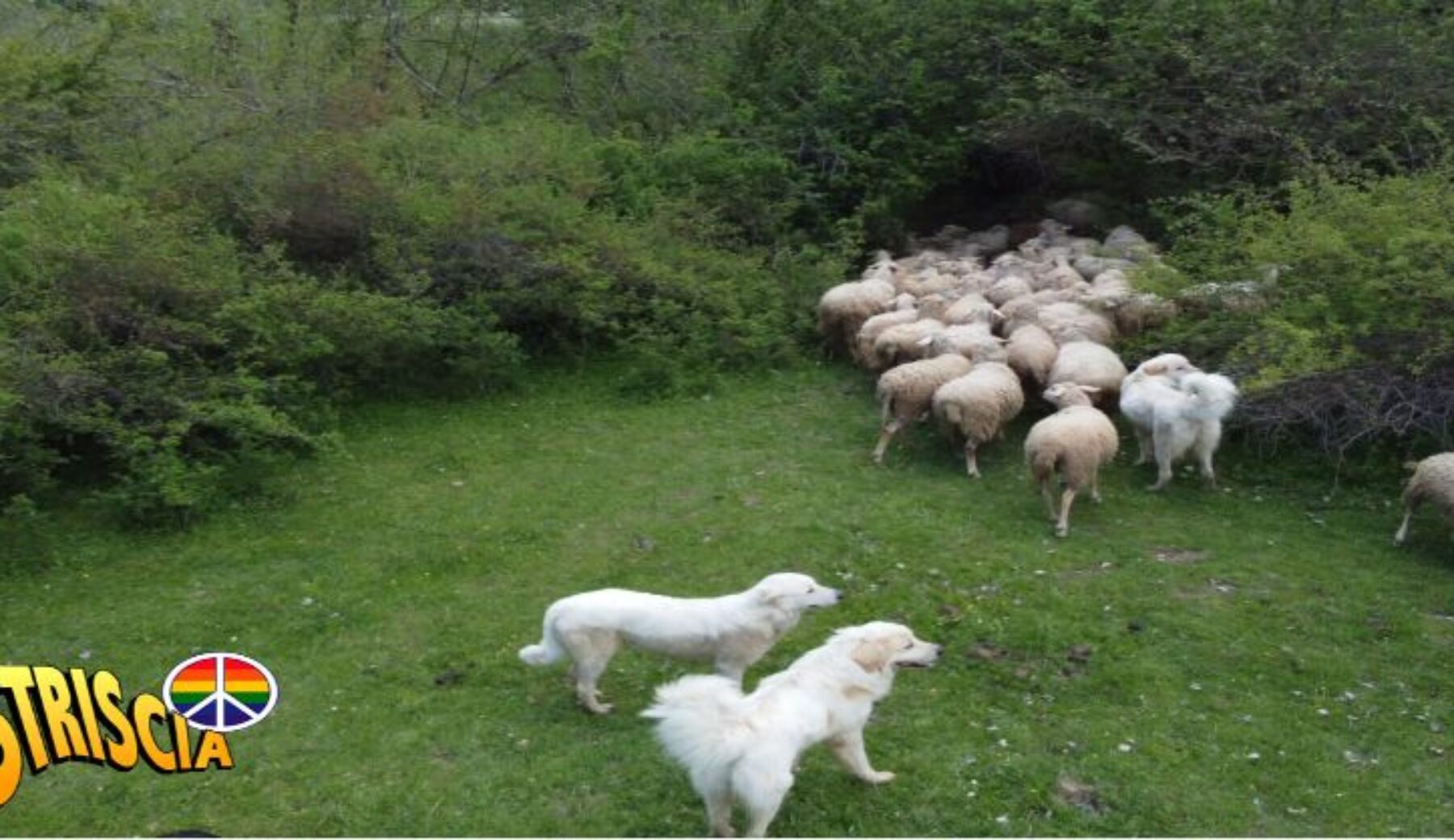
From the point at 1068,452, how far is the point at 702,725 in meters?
6.38

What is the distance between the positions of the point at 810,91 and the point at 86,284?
13.7 meters

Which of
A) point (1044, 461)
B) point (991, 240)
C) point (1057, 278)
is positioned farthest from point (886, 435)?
point (991, 240)

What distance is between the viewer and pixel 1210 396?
40.1 ft

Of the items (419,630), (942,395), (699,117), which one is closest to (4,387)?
(419,630)

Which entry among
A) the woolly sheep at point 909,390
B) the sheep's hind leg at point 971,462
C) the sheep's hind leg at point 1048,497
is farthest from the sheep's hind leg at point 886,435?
the sheep's hind leg at point 1048,497

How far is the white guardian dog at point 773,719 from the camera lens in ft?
21.2

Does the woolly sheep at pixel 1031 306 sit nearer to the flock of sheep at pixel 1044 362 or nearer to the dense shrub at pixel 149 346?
the flock of sheep at pixel 1044 362

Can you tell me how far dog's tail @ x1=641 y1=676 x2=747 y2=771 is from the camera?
6453 millimetres

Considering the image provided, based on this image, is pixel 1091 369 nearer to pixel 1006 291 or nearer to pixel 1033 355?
pixel 1033 355

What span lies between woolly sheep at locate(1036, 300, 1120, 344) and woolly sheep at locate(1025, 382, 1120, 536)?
2923mm

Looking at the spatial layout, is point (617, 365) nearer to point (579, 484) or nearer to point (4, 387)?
point (579, 484)

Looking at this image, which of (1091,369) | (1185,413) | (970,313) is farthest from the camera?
(970,313)

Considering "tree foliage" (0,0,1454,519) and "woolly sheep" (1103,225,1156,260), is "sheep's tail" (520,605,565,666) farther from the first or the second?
"woolly sheep" (1103,225,1156,260)

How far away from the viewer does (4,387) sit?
12070 mm
